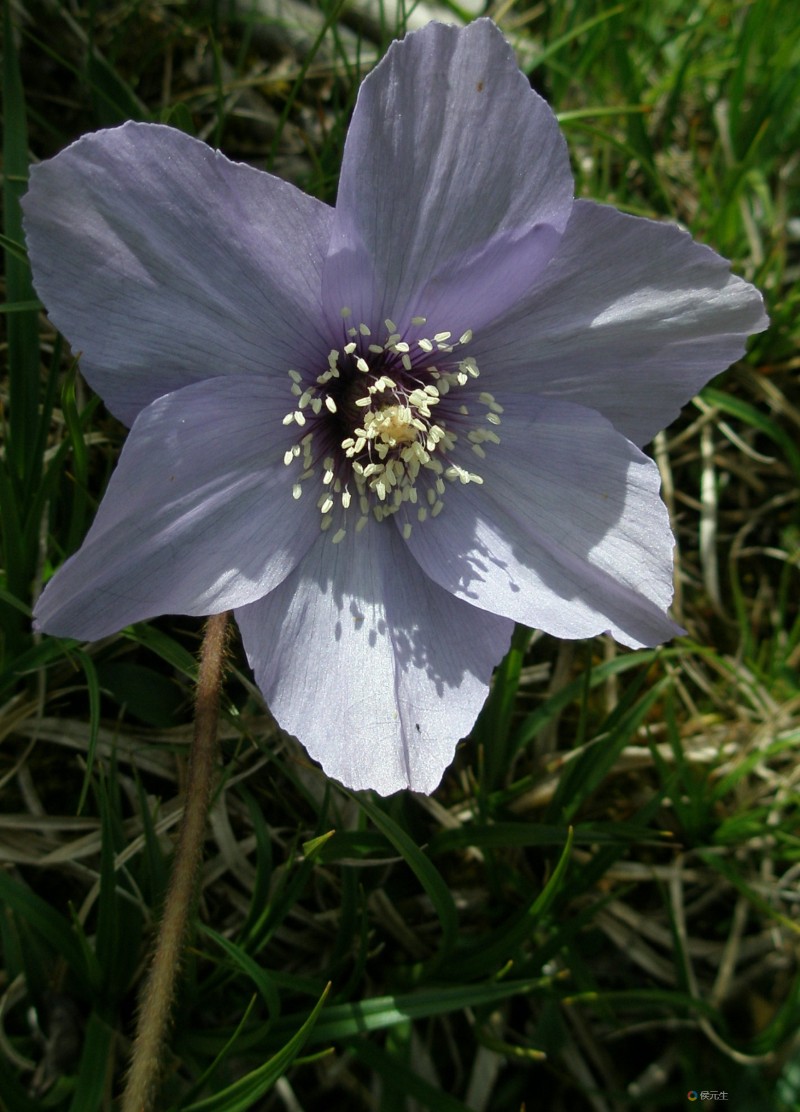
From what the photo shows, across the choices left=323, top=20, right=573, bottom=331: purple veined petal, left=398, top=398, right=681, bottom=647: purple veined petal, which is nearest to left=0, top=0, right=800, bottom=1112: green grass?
left=398, top=398, right=681, bottom=647: purple veined petal

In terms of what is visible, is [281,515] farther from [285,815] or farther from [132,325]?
[285,815]

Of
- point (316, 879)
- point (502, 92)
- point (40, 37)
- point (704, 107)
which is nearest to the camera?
point (502, 92)

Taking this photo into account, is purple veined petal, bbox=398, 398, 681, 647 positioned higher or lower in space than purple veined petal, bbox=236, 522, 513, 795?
higher

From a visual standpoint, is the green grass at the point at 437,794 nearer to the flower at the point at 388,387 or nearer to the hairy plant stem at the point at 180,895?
the hairy plant stem at the point at 180,895

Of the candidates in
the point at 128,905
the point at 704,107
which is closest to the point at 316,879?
the point at 128,905

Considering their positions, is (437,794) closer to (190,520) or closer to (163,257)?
(190,520)

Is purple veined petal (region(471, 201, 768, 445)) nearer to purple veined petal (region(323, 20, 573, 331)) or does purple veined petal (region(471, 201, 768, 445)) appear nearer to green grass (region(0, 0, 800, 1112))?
purple veined petal (region(323, 20, 573, 331))

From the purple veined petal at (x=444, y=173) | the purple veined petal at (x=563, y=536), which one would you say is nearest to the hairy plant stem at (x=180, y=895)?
the purple veined petal at (x=563, y=536)
